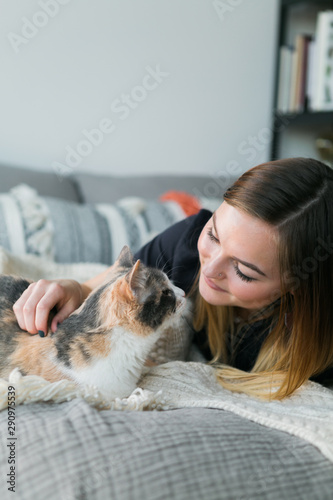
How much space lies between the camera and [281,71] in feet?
8.02

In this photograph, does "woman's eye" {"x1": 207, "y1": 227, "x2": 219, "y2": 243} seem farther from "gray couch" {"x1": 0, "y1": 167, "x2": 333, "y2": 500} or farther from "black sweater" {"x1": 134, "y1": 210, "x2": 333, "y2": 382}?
"gray couch" {"x1": 0, "y1": 167, "x2": 333, "y2": 500}

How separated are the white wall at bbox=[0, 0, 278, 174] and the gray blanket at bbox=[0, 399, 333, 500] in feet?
4.84

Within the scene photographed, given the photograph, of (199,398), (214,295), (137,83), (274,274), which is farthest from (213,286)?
(137,83)

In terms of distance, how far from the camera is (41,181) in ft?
6.11

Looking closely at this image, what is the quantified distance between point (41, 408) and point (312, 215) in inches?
25.3

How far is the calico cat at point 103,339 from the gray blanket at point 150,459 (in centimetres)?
11

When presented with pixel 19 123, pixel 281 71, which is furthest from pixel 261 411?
pixel 281 71

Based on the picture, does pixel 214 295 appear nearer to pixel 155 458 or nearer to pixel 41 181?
pixel 155 458

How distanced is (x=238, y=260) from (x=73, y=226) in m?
0.79

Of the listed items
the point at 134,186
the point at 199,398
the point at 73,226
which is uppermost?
the point at 134,186

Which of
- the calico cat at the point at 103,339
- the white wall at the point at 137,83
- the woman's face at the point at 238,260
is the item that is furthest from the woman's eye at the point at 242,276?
the white wall at the point at 137,83

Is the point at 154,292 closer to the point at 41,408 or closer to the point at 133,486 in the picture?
the point at 41,408

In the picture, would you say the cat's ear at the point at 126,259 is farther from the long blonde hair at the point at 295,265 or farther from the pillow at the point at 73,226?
the pillow at the point at 73,226

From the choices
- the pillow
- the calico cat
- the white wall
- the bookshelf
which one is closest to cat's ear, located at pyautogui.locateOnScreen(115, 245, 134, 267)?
the calico cat
